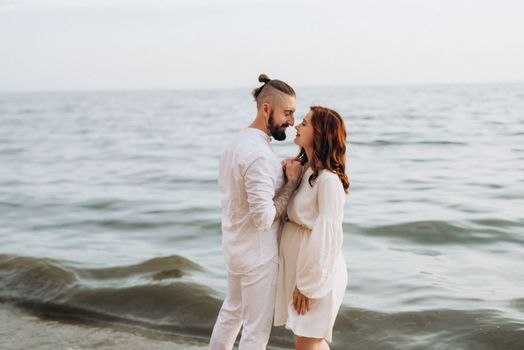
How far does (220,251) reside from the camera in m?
9.59

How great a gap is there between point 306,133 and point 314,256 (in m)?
0.69

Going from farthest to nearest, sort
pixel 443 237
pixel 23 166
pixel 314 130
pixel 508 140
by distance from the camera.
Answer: pixel 508 140 → pixel 23 166 → pixel 443 237 → pixel 314 130

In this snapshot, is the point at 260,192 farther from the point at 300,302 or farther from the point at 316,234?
the point at 300,302

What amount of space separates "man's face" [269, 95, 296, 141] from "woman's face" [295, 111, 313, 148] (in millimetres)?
85

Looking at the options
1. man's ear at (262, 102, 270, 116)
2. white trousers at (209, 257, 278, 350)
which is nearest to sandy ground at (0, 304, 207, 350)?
white trousers at (209, 257, 278, 350)

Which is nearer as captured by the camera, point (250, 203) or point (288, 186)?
point (250, 203)

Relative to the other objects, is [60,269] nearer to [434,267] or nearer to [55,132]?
[434,267]

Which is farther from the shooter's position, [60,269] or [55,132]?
[55,132]

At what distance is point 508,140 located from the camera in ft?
75.5

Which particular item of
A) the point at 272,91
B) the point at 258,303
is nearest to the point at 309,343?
the point at 258,303

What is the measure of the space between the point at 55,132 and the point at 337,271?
31872 mm

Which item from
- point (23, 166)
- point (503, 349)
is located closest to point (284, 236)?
point (503, 349)

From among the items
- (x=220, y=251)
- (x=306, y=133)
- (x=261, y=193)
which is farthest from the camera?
(x=220, y=251)

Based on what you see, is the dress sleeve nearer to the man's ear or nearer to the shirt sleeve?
the shirt sleeve
